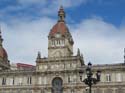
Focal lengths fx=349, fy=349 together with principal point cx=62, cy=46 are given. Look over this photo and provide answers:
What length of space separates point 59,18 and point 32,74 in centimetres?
1739

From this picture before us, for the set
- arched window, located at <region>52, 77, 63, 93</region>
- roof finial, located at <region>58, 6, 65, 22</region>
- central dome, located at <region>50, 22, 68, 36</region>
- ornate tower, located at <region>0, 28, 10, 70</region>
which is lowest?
arched window, located at <region>52, 77, 63, 93</region>

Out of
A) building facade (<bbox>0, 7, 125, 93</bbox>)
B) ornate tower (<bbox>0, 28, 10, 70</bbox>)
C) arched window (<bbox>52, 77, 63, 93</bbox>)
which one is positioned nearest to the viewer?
building facade (<bbox>0, 7, 125, 93</bbox>)

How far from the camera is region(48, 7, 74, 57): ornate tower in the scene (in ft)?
295

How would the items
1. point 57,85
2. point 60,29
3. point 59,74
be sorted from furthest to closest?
point 60,29 < point 57,85 < point 59,74

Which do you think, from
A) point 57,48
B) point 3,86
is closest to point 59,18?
point 57,48

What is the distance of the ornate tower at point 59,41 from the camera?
90062 mm

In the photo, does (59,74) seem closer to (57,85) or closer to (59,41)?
(57,85)

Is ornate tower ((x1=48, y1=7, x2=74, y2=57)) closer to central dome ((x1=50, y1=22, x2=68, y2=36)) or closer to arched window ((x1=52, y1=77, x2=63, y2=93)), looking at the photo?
central dome ((x1=50, y1=22, x2=68, y2=36))

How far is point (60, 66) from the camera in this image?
88000 mm

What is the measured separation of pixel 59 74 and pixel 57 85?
9.35ft

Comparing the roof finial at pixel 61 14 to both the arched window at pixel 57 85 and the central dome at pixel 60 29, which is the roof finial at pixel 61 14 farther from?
A: the arched window at pixel 57 85

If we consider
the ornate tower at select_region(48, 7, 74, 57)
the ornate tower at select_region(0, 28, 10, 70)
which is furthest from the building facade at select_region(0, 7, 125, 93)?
the ornate tower at select_region(0, 28, 10, 70)

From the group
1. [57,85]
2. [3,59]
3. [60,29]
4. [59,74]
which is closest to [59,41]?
[60,29]

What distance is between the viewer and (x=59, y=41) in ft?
298
